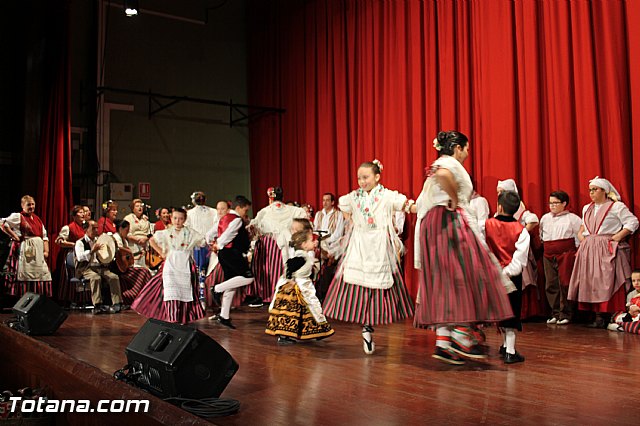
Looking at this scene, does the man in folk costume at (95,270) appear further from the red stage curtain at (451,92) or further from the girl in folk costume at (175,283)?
the red stage curtain at (451,92)

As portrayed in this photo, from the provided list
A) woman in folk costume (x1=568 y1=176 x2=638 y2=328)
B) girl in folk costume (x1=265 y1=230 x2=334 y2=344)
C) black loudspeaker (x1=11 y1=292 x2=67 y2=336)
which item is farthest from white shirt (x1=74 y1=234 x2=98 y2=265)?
woman in folk costume (x1=568 y1=176 x2=638 y2=328)

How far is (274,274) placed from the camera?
21.9ft

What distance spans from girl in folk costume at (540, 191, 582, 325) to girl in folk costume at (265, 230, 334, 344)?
7.82 ft

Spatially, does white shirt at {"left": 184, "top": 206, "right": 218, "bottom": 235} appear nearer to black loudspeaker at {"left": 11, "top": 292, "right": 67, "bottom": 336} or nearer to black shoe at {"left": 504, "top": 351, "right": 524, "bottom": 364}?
black loudspeaker at {"left": 11, "top": 292, "right": 67, "bottom": 336}

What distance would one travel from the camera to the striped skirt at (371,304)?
12.9ft

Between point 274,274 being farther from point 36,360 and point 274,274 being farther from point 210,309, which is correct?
point 36,360

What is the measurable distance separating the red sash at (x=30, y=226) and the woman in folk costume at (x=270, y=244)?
2.60 metres

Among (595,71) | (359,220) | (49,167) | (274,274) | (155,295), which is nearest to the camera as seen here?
(359,220)

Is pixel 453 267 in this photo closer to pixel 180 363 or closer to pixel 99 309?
pixel 180 363

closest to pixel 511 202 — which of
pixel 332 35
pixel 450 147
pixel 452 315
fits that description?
pixel 450 147

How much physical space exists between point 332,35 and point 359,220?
224 inches

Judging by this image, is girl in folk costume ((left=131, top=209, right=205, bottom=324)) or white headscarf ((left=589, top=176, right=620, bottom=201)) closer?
girl in folk costume ((left=131, top=209, right=205, bottom=324))

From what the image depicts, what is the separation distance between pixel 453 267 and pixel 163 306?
8.98ft

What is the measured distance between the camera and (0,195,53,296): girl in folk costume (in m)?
7.05
